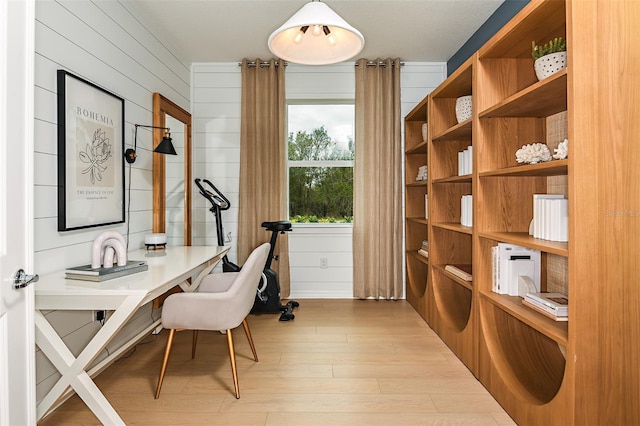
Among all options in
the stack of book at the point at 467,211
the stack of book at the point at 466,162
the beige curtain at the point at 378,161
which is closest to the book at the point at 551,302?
the stack of book at the point at 467,211

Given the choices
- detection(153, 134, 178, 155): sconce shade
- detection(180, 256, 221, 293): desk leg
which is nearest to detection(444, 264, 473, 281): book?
detection(180, 256, 221, 293): desk leg

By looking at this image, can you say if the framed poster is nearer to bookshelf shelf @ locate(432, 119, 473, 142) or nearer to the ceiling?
the ceiling

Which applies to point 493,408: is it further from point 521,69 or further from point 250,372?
point 521,69

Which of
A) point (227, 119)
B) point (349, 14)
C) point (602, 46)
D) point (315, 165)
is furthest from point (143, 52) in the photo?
point (602, 46)

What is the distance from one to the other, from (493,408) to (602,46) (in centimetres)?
178

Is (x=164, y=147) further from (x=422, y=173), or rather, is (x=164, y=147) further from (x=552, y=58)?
(x=552, y=58)

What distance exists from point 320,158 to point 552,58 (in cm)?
295

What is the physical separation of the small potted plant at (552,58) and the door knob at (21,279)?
229cm

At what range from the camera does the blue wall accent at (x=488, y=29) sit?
3.04 meters

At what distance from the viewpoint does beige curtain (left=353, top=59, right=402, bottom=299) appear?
4371 millimetres

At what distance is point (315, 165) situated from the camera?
15.2 feet

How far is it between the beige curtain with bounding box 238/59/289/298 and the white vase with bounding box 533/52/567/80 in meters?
2.82

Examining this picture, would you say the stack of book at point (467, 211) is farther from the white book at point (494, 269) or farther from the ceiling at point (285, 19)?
the ceiling at point (285, 19)

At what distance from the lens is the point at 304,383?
246 cm
